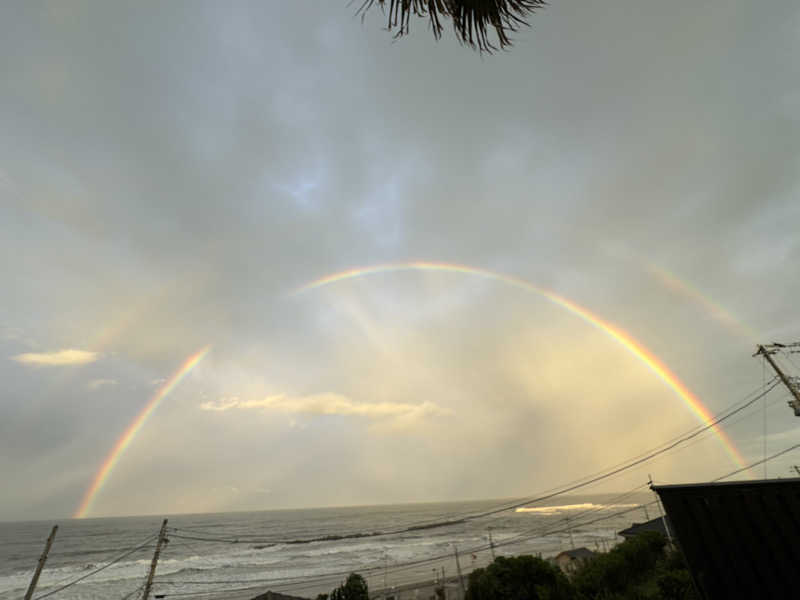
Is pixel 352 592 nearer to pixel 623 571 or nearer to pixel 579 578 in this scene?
pixel 579 578

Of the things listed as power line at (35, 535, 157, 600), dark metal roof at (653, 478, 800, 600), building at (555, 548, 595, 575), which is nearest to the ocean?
power line at (35, 535, 157, 600)

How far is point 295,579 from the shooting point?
43.8 metres

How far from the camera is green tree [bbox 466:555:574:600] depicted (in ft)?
53.4

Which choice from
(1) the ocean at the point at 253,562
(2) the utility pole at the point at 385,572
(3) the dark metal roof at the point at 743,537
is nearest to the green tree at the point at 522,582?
(3) the dark metal roof at the point at 743,537

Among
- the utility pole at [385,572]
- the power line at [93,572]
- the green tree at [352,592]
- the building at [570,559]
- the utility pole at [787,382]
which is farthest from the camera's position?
the power line at [93,572]

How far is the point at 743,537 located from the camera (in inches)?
283

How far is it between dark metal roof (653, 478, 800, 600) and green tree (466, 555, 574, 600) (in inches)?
437

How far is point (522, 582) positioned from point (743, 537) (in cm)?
1309

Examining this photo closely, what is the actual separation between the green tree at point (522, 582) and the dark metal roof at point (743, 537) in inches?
437

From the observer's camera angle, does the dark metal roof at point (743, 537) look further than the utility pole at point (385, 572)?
No

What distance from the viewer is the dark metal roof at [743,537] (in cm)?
694

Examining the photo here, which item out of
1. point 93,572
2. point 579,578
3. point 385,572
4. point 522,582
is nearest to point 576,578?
point 579,578

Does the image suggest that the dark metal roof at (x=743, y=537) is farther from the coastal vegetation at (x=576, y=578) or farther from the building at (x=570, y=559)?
the building at (x=570, y=559)

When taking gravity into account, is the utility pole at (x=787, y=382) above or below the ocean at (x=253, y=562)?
above
